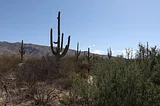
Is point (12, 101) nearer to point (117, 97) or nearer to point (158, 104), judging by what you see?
point (117, 97)

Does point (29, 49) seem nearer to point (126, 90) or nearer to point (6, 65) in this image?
point (6, 65)

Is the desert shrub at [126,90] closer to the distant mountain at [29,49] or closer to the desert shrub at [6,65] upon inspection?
the desert shrub at [6,65]

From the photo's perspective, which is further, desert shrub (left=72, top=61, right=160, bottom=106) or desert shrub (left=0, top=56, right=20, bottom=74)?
desert shrub (left=0, top=56, right=20, bottom=74)

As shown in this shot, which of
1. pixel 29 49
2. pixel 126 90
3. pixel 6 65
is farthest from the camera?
pixel 29 49

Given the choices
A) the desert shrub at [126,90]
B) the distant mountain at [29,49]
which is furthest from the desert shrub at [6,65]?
the distant mountain at [29,49]

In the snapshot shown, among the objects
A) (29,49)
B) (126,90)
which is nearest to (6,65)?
(126,90)

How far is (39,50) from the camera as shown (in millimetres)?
161000

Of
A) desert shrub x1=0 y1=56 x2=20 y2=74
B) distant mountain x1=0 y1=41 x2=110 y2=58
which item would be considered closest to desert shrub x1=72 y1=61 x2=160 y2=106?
desert shrub x1=0 y1=56 x2=20 y2=74

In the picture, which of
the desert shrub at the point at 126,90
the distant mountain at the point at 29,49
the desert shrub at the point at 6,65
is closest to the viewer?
the desert shrub at the point at 126,90

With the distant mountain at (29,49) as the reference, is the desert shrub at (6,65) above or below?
below

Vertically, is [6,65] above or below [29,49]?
below

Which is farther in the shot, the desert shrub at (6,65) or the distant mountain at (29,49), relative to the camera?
the distant mountain at (29,49)

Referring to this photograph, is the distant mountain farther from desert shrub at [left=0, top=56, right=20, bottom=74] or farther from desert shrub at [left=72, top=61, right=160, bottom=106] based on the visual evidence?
desert shrub at [left=72, top=61, right=160, bottom=106]

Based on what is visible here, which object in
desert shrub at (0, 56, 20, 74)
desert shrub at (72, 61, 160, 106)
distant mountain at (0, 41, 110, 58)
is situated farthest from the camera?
distant mountain at (0, 41, 110, 58)
